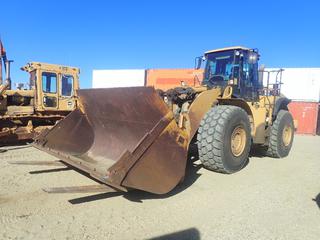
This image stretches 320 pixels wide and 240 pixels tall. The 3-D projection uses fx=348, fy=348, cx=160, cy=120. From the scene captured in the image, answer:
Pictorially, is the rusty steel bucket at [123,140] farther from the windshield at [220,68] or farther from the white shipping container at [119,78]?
the white shipping container at [119,78]

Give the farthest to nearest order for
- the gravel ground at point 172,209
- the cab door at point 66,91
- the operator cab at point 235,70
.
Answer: the cab door at point 66,91
the operator cab at point 235,70
the gravel ground at point 172,209

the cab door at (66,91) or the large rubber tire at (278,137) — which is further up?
the cab door at (66,91)

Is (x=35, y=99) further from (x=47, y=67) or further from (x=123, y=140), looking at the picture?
(x=123, y=140)

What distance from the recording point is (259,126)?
7.04 m

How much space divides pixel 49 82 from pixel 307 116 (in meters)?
16.0

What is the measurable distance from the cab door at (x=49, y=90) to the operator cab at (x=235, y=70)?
5012mm

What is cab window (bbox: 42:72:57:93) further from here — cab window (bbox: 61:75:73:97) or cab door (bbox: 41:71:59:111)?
cab window (bbox: 61:75:73:97)

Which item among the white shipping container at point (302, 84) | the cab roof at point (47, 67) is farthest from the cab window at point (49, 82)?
the white shipping container at point (302, 84)

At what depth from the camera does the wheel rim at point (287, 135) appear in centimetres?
824

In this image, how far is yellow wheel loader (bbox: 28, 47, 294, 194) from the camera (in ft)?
13.8

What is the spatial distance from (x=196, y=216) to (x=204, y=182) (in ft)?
4.63

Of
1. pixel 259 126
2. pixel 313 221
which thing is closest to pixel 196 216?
pixel 313 221

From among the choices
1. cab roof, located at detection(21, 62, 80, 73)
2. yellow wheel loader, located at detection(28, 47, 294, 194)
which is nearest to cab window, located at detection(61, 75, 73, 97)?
cab roof, located at detection(21, 62, 80, 73)

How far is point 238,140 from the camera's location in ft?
19.7
